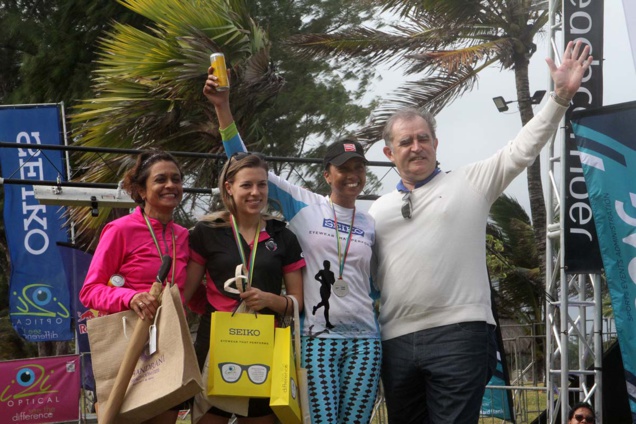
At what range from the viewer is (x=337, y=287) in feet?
11.4

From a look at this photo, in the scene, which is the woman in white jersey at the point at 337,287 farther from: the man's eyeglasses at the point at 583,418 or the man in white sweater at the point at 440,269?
the man's eyeglasses at the point at 583,418

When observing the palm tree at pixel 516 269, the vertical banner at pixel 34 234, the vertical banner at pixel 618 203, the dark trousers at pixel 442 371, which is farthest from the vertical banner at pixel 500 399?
the palm tree at pixel 516 269

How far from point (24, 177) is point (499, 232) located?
38.8 ft

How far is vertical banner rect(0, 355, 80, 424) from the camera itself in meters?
9.42

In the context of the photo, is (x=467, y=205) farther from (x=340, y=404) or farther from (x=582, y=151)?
(x=582, y=151)

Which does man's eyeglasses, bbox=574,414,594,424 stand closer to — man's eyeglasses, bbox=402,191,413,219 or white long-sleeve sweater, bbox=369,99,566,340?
white long-sleeve sweater, bbox=369,99,566,340

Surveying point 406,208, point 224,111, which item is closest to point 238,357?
point 406,208

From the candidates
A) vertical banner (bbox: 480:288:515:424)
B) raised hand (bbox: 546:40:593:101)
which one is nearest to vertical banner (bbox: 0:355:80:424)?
vertical banner (bbox: 480:288:515:424)

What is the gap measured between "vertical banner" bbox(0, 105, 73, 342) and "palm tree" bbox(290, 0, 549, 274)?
165 inches

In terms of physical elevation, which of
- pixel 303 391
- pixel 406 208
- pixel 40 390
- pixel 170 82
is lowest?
pixel 40 390

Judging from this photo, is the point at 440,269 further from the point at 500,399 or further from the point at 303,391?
the point at 500,399

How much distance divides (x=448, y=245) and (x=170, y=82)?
279 inches

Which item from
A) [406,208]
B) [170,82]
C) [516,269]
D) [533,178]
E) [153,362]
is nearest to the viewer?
[153,362]

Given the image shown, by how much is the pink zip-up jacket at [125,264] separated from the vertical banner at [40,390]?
672 centimetres
